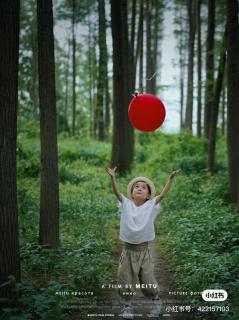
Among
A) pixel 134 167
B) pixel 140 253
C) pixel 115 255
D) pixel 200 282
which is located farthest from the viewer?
pixel 134 167

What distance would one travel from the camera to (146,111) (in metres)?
6.68

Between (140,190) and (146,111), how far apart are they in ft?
4.28

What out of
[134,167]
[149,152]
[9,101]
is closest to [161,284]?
[9,101]

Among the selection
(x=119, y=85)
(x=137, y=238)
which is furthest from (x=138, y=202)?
(x=119, y=85)

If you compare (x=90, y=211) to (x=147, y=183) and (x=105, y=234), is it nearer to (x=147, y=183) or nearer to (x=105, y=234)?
(x=105, y=234)

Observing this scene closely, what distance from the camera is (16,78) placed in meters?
5.53

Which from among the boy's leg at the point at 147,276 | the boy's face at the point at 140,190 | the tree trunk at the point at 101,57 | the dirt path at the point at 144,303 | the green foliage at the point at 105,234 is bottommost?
the dirt path at the point at 144,303

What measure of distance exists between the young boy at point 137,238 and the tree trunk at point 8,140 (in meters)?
1.33

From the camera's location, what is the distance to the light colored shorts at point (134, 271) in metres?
6.00

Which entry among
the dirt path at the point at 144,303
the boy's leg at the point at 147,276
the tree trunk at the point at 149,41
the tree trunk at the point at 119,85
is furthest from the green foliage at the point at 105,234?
the tree trunk at the point at 149,41

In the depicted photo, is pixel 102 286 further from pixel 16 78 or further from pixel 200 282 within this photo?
pixel 16 78

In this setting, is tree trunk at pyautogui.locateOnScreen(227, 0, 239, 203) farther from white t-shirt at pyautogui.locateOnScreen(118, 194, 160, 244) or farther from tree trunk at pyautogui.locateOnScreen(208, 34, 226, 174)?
white t-shirt at pyautogui.locateOnScreen(118, 194, 160, 244)

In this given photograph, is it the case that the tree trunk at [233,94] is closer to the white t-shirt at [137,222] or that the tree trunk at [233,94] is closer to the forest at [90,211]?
the forest at [90,211]

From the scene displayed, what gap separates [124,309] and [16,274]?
1542 millimetres
